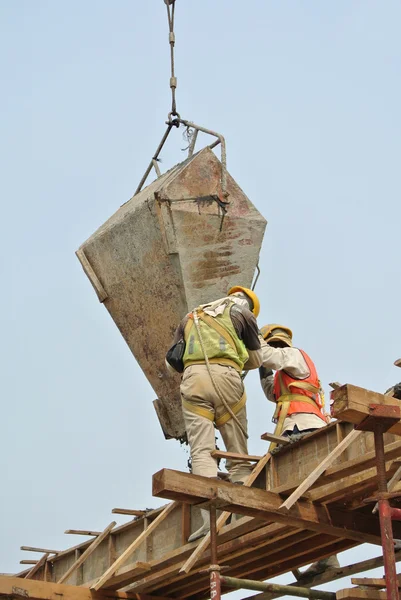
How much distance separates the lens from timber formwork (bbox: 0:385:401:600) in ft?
27.3

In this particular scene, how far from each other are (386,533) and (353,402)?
814 millimetres

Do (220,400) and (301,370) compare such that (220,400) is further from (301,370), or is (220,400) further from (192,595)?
(192,595)

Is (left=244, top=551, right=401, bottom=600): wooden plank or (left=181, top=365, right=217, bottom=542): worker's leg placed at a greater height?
(left=181, top=365, right=217, bottom=542): worker's leg

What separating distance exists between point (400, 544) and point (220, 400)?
2.15 meters

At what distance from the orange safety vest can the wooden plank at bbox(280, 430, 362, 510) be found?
1968mm

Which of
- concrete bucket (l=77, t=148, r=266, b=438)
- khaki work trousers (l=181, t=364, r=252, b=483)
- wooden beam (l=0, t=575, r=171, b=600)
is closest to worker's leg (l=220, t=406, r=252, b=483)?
khaki work trousers (l=181, t=364, r=252, b=483)

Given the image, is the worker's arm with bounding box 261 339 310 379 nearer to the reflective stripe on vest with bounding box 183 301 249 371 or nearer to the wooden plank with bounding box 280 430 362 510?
the reflective stripe on vest with bounding box 183 301 249 371

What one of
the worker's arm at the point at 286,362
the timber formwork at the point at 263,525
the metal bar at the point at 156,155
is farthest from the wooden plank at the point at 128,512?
the metal bar at the point at 156,155

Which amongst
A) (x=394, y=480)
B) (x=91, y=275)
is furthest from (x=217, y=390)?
(x=91, y=275)

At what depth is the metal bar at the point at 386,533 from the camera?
6723mm

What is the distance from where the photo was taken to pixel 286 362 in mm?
11133

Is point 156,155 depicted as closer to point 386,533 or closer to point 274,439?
point 274,439

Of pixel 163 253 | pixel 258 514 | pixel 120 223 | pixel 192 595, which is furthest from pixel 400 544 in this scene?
pixel 120 223

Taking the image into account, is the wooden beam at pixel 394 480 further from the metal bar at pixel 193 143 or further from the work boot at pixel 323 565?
the metal bar at pixel 193 143
